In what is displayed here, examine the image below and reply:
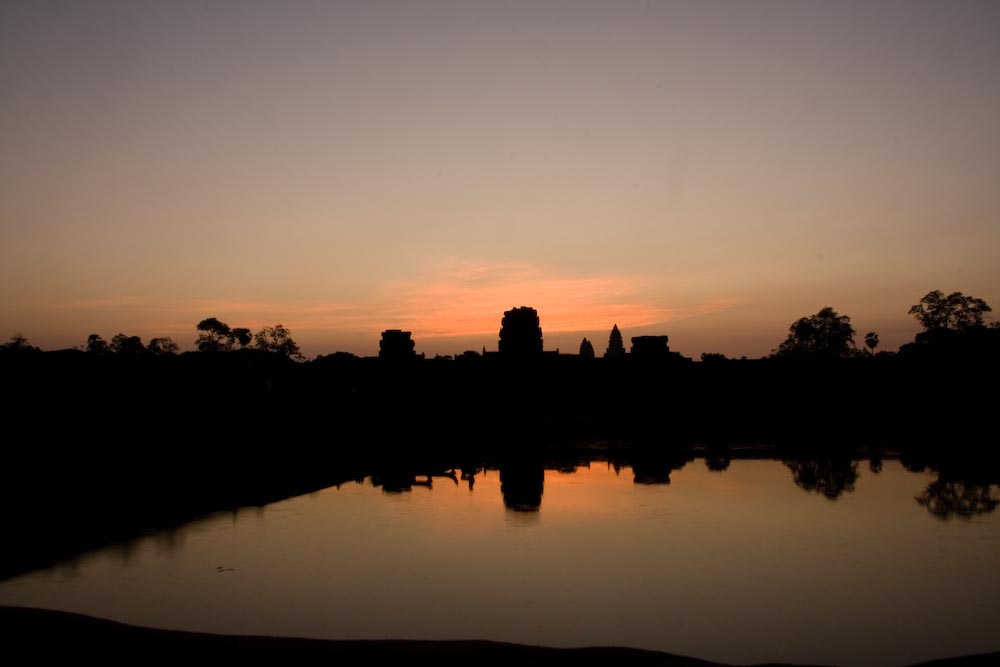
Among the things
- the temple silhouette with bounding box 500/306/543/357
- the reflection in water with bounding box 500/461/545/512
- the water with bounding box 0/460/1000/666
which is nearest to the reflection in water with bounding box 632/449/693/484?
the reflection in water with bounding box 500/461/545/512

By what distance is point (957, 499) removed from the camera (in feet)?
67.1

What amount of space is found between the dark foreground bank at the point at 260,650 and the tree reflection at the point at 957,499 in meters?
11.9

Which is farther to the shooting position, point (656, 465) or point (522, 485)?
point (656, 465)

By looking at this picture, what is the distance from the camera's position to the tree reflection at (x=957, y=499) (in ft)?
61.3

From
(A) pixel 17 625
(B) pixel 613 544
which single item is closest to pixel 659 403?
(B) pixel 613 544

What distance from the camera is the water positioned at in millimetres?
10406

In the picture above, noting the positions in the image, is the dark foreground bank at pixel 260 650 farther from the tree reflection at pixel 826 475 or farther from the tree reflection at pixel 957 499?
the tree reflection at pixel 826 475

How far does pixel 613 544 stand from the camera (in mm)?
15914

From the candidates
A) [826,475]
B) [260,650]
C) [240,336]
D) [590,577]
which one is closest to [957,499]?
[826,475]

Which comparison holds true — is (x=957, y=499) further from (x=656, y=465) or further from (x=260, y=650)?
(x=260, y=650)

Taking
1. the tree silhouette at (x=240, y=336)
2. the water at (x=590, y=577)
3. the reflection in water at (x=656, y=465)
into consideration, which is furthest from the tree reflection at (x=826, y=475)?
the tree silhouette at (x=240, y=336)

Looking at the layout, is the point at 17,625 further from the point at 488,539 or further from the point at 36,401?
the point at 36,401

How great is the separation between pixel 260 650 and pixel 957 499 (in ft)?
65.9

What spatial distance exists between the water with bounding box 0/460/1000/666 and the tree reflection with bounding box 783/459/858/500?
1.50 metres
